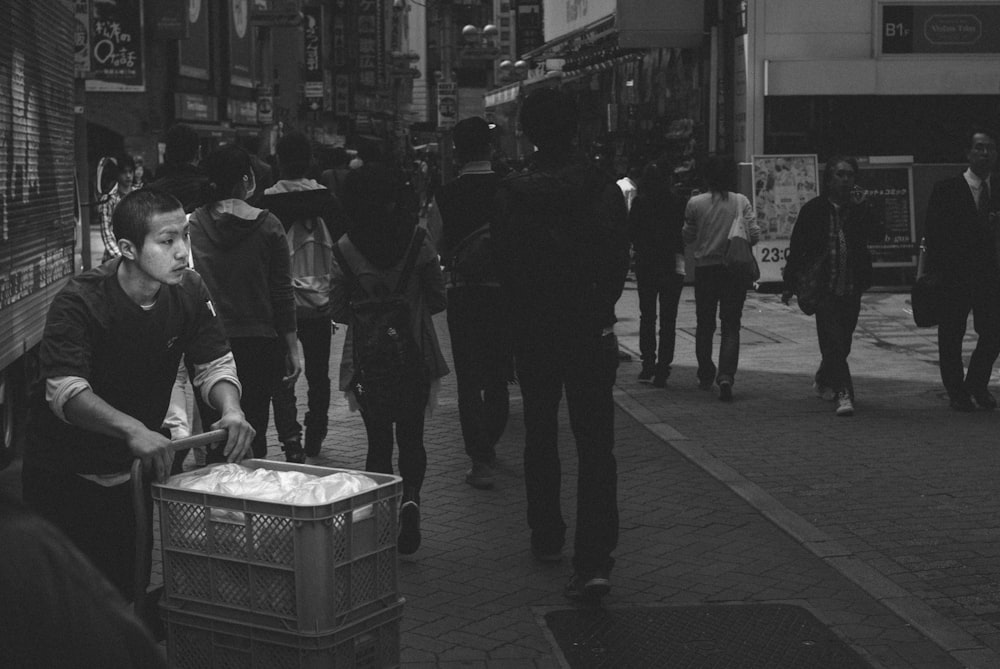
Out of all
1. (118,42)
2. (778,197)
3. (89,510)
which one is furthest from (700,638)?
(118,42)

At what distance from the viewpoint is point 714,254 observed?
1157 cm

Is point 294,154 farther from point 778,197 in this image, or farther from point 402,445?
point 778,197

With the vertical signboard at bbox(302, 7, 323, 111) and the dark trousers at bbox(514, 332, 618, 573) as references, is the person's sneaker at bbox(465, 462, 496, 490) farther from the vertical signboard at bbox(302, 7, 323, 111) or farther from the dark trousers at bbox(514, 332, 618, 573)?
the vertical signboard at bbox(302, 7, 323, 111)

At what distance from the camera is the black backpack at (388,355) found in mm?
6531

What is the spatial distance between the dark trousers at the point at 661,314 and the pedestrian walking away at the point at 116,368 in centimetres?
778

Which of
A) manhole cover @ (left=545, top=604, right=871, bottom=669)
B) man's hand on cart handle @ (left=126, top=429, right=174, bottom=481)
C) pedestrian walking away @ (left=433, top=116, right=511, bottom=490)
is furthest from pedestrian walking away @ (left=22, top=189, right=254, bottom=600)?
pedestrian walking away @ (left=433, top=116, right=511, bottom=490)

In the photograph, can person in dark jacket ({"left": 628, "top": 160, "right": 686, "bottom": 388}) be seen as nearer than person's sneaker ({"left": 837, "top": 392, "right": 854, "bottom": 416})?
No

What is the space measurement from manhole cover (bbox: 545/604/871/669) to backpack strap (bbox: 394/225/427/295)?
1599 millimetres

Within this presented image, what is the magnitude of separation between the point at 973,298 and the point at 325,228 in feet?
15.1

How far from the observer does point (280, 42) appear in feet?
197

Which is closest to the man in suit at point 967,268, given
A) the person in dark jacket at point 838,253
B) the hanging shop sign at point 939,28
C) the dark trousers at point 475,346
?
the person in dark jacket at point 838,253

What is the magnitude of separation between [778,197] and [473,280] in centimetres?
1217

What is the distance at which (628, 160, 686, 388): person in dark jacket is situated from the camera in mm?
11984

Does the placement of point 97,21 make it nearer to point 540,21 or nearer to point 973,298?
point 540,21
